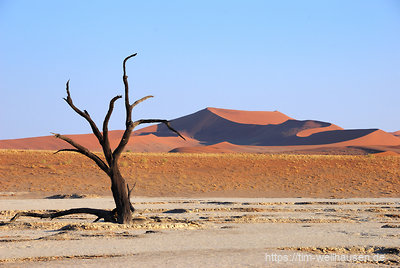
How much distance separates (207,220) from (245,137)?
399 ft

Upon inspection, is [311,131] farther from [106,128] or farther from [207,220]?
[106,128]

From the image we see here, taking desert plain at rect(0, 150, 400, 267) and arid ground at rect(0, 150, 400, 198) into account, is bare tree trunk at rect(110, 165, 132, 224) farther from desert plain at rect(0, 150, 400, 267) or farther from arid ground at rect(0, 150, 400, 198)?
arid ground at rect(0, 150, 400, 198)

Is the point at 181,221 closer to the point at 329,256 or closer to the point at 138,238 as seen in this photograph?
the point at 138,238

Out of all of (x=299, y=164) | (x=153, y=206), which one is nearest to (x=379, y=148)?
(x=299, y=164)

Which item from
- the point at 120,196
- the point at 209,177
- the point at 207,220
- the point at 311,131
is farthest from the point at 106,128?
the point at 311,131

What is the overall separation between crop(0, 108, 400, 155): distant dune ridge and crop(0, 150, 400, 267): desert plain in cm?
5504

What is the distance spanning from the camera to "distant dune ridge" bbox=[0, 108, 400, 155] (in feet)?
341

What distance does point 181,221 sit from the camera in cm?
1512

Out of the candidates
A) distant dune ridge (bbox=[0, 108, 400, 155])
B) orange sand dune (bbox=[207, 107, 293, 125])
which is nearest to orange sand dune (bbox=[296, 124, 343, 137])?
distant dune ridge (bbox=[0, 108, 400, 155])

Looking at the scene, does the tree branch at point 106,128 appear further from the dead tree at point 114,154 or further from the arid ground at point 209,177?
the arid ground at point 209,177

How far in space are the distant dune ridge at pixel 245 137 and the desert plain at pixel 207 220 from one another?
5504 centimetres

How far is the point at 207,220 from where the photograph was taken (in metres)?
16.1

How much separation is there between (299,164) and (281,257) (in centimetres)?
2887

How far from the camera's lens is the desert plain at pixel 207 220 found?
9977 millimetres
